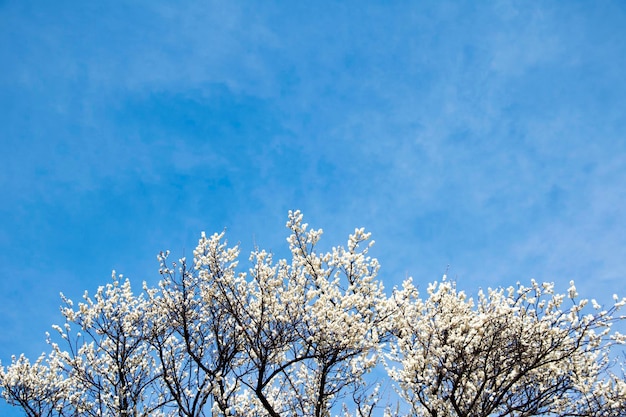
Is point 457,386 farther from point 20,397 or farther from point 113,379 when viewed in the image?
point 20,397

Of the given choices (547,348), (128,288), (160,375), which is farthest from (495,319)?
(128,288)

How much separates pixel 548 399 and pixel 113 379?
1241 cm

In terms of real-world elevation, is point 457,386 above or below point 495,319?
below

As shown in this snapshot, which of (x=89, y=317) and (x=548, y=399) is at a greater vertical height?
(x=89, y=317)

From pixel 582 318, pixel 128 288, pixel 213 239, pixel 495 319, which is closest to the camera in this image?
pixel 582 318

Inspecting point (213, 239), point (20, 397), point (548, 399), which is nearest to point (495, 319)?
point (548, 399)

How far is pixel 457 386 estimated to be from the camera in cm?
1153

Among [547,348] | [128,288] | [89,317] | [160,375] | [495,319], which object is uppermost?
[128,288]

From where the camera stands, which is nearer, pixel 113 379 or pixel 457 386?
pixel 457 386

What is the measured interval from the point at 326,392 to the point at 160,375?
544 centimetres

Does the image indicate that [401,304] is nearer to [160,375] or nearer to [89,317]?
[160,375]

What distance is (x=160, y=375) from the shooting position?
48.9ft

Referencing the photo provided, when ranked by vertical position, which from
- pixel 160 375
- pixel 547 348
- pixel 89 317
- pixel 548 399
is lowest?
pixel 548 399

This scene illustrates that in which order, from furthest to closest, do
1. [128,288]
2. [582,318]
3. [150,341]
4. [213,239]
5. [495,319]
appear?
[128,288]
[150,341]
[213,239]
[495,319]
[582,318]
